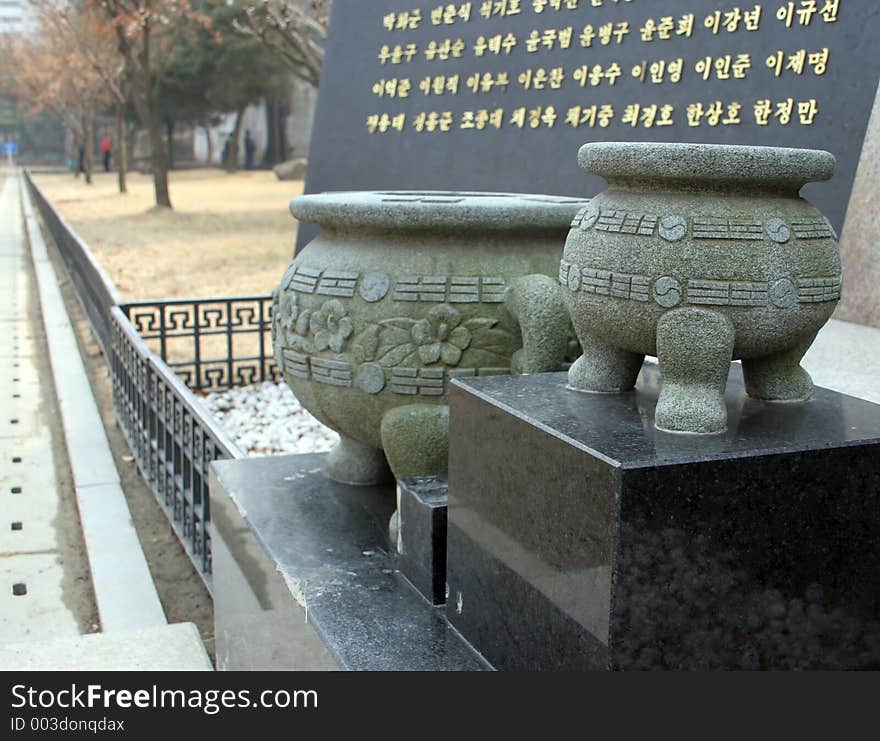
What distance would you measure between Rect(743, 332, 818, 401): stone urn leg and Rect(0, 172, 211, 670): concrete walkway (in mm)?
2015

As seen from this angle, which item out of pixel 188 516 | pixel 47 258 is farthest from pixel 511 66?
pixel 47 258

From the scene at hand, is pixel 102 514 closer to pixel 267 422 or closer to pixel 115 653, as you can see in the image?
pixel 267 422

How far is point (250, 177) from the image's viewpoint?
32500 mm

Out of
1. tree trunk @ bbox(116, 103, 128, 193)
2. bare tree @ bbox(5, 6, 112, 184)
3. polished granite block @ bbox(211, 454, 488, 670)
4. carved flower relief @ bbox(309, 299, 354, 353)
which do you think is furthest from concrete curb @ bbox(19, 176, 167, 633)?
tree trunk @ bbox(116, 103, 128, 193)

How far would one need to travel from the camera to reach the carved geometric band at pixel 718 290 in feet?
5.69

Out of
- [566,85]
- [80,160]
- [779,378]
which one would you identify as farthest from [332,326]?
[80,160]

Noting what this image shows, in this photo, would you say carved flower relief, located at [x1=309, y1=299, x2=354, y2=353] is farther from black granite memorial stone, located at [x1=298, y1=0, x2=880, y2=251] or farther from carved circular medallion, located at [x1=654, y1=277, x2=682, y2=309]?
black granite memorial stone, located at [x1=298, y1=0, x2=880, y2=251]

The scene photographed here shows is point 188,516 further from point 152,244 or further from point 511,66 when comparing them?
point 152,244

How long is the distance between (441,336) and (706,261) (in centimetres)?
80

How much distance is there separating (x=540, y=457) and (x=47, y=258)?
48.0 feet

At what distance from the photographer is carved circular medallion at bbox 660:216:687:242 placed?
175cm

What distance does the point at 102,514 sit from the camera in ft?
15.6

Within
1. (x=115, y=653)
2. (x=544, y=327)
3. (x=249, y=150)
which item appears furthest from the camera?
(x=249, y=150)

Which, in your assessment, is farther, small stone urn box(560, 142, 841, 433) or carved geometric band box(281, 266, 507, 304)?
carved geometric band box(281, 266, 507, 304)
